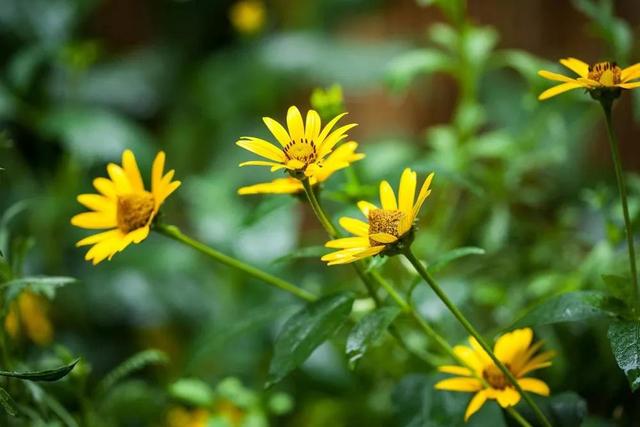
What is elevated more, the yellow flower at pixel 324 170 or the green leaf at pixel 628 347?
the yellow flower at pixel 324 170

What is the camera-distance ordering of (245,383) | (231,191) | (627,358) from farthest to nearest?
(231,191) < (245,383) < (627,358)

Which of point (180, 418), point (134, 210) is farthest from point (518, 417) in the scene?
point (180, 418)

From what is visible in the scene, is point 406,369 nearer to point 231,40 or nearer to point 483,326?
point 483,326

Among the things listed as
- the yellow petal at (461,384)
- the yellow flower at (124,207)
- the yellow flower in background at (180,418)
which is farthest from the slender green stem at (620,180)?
the yellow flower in background at (180,418)

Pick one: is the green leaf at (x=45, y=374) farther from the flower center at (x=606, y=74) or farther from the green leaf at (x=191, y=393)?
the flower center at (x=606, y=74)

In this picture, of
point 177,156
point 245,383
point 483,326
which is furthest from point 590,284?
point 177,156

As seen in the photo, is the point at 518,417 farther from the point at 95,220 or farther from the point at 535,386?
the point at 95,220
